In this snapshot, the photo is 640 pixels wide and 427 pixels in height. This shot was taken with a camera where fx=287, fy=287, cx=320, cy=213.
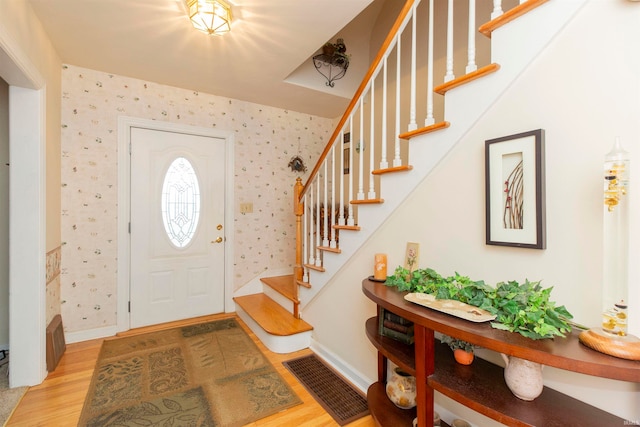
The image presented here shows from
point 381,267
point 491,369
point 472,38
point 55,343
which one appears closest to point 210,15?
point 472,38

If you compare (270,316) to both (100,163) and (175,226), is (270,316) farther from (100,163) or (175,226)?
(100,163)

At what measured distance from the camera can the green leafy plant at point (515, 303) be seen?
947 mm

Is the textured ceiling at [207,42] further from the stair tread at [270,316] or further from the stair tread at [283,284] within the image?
the stair tread at [270,316]

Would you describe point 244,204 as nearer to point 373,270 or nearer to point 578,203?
point 373,270

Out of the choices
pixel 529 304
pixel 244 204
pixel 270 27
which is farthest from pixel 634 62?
pixel 244 204

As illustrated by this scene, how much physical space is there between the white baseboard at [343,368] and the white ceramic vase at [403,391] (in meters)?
0.38

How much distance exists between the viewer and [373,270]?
6.22ft

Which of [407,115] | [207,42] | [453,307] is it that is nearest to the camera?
[453,307]

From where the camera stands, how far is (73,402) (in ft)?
6.07

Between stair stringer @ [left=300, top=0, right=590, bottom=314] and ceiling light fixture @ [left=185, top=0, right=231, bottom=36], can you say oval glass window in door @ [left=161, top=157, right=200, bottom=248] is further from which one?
stair stringer @ [left=300, top=0, right=590, bottom=314]

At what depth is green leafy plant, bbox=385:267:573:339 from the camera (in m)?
0.95

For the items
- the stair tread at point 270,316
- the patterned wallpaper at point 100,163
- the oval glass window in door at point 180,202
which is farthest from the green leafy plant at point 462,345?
the oval glass window in door at point 180,202

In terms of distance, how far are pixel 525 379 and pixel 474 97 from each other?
1.16 meters

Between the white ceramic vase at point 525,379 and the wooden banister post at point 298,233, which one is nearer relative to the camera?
the white ceramic vase at point 525,379
